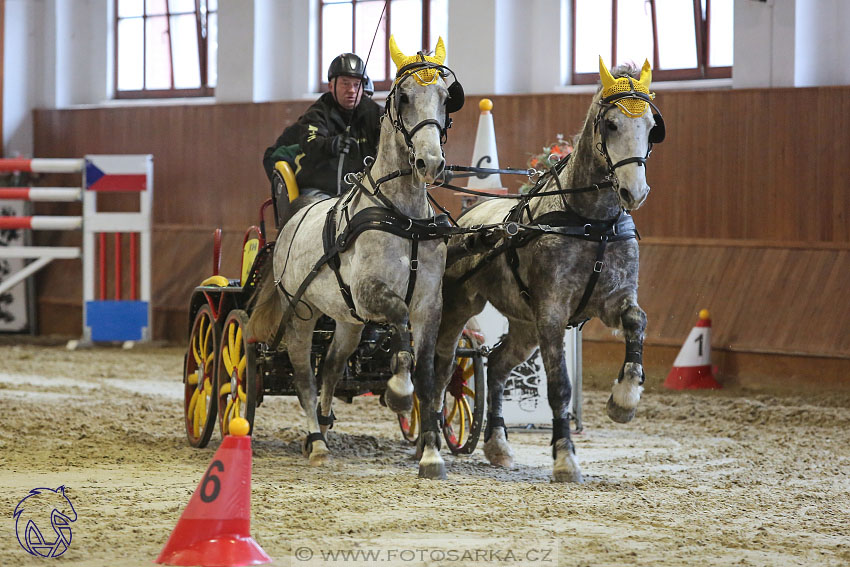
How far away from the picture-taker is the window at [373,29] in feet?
40.2

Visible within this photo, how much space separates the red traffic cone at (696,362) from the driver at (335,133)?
178 inches

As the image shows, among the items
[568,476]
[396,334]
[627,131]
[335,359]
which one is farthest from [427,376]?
[627,131]

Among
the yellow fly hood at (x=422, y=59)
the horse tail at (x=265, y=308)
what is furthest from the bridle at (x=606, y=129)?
the horse tail at (x=265, y=308)

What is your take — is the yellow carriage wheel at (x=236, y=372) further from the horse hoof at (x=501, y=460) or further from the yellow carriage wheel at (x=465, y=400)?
the horse hoof at (x=501, y=460)

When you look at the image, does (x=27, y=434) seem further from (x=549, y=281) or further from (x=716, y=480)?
(x=716, y=480)

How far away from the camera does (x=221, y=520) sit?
3.55 m

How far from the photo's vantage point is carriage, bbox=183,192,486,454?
6020mm

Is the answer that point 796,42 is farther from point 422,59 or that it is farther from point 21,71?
point 21,71

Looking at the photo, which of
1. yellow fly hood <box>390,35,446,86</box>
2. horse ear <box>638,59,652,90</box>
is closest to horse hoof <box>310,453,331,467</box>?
yellow fly hood <box>390,35,446,86</box>

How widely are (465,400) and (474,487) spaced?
4.25 feet

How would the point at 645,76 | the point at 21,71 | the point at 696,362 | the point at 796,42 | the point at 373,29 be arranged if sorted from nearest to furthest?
the point at 645,76, the point at 696,362, the point at 796,42, the point at 373,29, the point at 21,71

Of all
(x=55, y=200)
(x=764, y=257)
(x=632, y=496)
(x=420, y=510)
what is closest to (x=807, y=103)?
(x=764, y=257)

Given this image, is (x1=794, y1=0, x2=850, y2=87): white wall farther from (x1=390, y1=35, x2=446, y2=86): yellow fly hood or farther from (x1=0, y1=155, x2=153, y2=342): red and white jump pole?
(x1=0, y1=155, x2=153, y2=342): red and white jump pole

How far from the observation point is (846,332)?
9.20 meters
